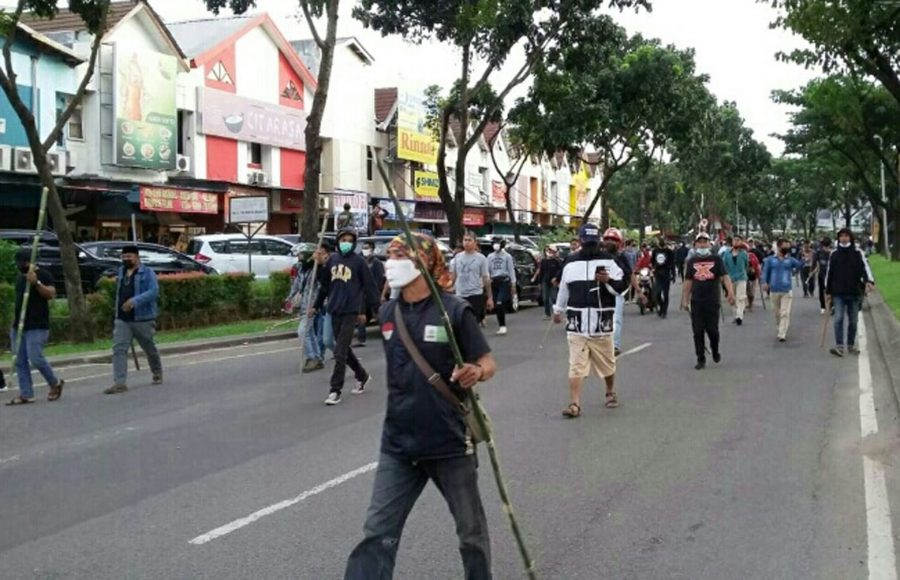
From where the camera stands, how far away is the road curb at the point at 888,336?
1210cm

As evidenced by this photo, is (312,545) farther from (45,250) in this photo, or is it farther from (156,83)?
(156,83)

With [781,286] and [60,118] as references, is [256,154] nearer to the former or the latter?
[60,118]

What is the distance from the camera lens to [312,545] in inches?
222

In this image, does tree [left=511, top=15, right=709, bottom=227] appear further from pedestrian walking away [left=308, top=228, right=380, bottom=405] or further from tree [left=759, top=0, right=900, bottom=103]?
pedestrian walking away [left=308, top=228, right=380, bottom=405]

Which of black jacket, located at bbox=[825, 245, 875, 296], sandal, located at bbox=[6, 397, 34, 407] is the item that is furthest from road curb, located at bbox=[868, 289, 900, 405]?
sandal, located at bbox=[6, 397, 34, 407]

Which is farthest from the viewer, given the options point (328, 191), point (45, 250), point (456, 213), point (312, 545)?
point (328, 191)

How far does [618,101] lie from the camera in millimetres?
34219

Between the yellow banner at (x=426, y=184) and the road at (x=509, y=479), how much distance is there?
33383mm

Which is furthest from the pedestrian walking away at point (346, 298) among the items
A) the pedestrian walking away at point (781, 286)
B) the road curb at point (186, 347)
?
the pedestrian walking away at point (781, 286)

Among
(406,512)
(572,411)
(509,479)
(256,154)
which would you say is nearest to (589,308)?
(572,411)

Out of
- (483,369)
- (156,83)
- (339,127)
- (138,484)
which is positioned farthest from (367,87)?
(483,369)

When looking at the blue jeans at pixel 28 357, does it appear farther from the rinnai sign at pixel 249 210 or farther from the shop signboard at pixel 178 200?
the shop signboard at pixel 178 200

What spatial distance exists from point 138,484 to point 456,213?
19282 mm

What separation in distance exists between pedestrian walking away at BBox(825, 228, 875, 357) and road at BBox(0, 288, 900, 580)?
202 centimetres
